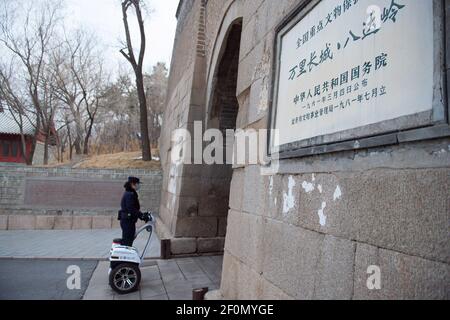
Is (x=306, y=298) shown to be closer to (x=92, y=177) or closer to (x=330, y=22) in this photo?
(x=330, y=22)

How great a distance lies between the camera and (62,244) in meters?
7.96

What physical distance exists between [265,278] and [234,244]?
Result: 2.44ft

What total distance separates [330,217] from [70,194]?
1115 cm

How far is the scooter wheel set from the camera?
4387mm

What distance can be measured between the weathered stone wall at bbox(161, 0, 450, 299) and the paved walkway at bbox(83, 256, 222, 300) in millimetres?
1499

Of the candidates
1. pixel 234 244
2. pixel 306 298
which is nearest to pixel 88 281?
pixel 234 244

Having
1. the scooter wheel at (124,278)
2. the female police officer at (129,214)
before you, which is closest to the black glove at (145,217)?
the female police officer at (129,214)

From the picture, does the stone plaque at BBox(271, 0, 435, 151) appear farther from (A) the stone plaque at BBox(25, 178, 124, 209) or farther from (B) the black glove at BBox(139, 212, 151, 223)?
(A) the stone plaque at BBox(25, 178, 124, 209)

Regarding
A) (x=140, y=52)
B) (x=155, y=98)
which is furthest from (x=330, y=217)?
(x=155, y=98)

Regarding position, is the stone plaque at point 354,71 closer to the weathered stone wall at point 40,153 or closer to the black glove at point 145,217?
the black glove at point 145,217

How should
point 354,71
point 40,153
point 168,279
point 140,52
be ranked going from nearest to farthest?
1. point 354,71
2. point 168,279
3. point 140,52
4. point 40,153

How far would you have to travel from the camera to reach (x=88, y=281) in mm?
5086

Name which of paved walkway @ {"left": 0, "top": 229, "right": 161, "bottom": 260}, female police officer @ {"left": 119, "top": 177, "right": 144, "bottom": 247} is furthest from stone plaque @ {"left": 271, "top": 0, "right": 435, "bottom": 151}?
paved walkway @ {"left": 0, "top": 229, "right": 161, "bottom": 260}

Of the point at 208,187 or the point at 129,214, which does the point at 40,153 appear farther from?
the point at 129,214
